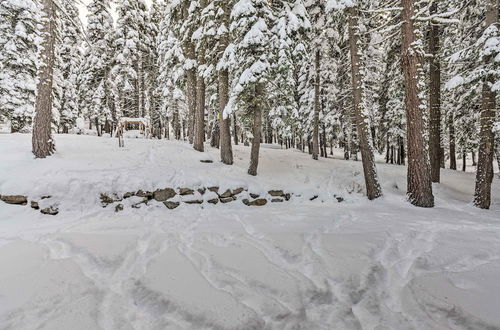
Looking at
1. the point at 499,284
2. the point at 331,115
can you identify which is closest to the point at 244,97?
the point at 499,284

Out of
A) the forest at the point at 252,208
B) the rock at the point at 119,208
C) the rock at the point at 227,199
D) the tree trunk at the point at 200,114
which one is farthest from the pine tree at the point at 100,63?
the rock at the point at 227,199

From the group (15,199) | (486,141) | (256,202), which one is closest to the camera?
(15,199)

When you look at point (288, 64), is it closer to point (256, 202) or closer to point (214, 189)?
point (256, 202)

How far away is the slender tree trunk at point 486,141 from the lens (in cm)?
853

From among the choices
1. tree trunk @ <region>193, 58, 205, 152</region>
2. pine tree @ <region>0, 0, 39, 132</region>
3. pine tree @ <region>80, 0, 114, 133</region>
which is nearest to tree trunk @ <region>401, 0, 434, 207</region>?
tree trunk @ <region>193, 58, 205, 152</region>

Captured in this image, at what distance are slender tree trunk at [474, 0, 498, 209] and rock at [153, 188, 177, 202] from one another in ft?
33.5

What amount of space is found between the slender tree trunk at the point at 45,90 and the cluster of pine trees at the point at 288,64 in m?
0.03

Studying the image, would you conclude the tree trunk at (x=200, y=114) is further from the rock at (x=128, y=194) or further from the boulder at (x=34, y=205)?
the boulder at (x=34, y=205)

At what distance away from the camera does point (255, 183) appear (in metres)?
9.83

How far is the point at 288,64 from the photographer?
32.4 ft

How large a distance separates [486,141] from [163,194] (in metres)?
10.7

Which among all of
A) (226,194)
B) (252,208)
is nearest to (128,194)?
(226,194)

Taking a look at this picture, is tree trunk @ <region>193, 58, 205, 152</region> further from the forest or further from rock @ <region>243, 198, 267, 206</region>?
rock @ <region>243, 198, 267, 206</region>

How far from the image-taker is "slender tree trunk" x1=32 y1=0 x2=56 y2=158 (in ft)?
28.6
